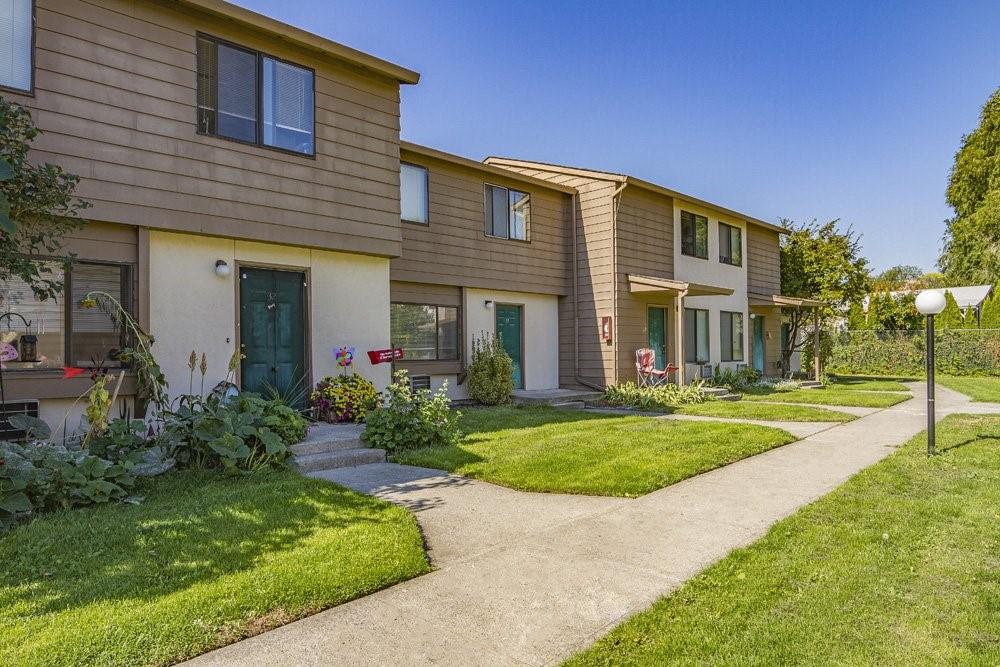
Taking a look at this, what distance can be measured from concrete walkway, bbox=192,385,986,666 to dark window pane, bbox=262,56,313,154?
4.52 meters

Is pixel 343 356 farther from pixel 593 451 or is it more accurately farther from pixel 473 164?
pixel 473 164

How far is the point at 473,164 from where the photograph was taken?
11.9 meters

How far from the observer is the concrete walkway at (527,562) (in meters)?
2.62

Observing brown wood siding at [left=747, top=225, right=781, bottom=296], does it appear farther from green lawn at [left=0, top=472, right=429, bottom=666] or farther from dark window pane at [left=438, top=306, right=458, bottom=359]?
green lawn at [left=0, top=472, right=429, bottom=666]

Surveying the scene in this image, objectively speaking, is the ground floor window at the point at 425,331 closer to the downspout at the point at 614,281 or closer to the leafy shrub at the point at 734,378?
the downspout at the point at 614,281

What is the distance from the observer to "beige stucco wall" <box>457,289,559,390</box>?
1221cm

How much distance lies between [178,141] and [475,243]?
19.7 feet

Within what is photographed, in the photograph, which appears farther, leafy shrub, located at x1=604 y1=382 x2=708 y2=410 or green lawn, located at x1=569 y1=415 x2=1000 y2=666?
leafy shrub, located at x1=604 y1=382 x2=708 y2=410

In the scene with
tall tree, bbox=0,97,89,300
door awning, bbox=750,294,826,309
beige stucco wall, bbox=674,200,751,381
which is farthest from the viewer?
door awning, bbox=750,294,826,309

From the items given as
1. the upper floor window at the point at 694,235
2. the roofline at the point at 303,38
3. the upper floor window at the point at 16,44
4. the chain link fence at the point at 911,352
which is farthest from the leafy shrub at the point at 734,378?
the upper floor window at the point at 16,44

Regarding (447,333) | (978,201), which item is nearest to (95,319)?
(447,333)

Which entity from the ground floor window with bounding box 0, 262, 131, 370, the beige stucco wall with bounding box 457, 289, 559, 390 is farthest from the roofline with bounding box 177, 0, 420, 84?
the beige stucco wall with bounding box 457, 289, 559, 390

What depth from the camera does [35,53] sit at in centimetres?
618

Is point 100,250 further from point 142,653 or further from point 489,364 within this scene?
point 489,364
